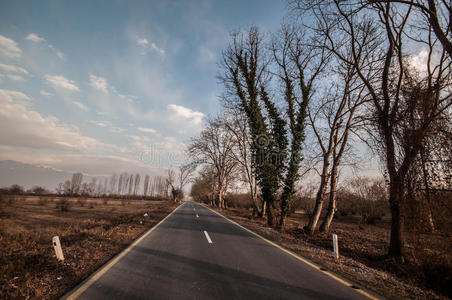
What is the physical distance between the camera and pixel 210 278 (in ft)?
13.3

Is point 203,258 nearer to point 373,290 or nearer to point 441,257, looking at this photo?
point 373,290

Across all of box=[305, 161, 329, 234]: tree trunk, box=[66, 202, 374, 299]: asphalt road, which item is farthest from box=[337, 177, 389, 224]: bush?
box=[66, 202, 374, 299]: asphalt road

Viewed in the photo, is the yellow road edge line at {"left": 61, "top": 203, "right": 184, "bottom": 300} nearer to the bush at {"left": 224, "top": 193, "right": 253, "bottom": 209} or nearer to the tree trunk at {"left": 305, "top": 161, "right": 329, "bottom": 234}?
the tree trunk at {"left": 305, "top": 161, "right": 329, "bottom": 234}

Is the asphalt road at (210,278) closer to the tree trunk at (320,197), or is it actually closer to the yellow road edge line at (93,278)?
the yellow road edge line at (93,278)

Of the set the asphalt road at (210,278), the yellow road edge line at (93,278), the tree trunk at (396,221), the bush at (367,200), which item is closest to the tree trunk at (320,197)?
the tree trunk at (396,221)

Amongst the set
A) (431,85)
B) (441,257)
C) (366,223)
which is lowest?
(366,223)

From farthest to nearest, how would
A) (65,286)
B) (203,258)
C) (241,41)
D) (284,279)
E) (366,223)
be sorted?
(366,223) → (241,41) → (203,258) → (284,279) → (65,286)

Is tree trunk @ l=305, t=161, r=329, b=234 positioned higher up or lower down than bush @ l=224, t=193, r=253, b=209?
higher up

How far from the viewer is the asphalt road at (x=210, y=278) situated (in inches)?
133

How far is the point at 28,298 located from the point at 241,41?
17.9m

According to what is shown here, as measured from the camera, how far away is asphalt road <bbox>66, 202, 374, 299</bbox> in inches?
133

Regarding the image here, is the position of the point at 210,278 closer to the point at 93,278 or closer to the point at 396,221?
the point at 93,278

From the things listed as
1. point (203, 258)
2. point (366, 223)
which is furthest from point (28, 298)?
point (366, 223)

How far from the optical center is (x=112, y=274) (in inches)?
162
